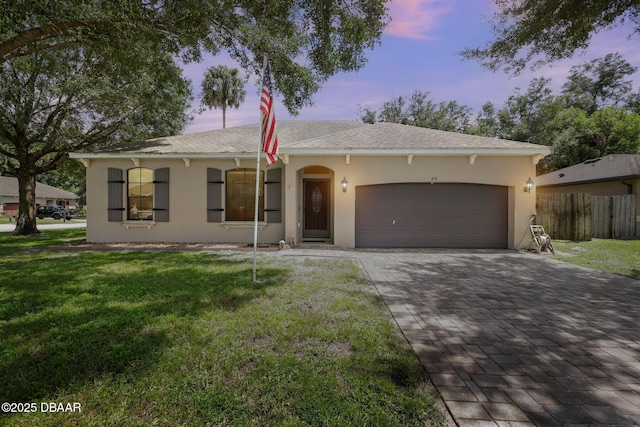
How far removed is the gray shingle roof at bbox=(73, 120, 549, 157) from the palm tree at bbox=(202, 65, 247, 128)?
1179 cm

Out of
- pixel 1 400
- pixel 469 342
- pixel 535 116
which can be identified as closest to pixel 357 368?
pixel 469 342

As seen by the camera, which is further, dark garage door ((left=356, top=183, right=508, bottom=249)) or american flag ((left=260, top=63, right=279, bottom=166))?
dark garage door ((left=356, top=183, right=508, bottom=249))

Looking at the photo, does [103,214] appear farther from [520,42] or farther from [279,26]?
[520,42]

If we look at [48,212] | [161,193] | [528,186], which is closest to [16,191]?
[48,212]

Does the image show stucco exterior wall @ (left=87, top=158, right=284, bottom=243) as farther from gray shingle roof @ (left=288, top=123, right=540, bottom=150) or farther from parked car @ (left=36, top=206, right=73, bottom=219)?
parked car @ (left=36, top=206, right=73, bottom=219)

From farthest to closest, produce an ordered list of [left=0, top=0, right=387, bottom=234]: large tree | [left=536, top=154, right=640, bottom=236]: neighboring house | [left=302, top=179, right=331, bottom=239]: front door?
[left=536, top=154, right=640, bottom=236]: neighboring house, [left=302, top=179, right=331, bottom=239]: front door, [left=0, top=0, right=387, bottom=234]: large tree

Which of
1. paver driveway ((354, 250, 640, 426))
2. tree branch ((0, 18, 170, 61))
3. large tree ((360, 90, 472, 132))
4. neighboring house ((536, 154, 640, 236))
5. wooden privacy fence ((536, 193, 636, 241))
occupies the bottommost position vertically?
paver driveway ((354, 250, 640, 426))

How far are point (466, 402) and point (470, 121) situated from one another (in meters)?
30.2

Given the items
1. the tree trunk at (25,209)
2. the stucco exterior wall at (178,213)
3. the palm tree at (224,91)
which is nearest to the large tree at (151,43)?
the tree trunk at (25,209)

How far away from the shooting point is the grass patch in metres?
6.30

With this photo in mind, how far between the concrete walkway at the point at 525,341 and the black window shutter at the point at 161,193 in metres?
7.50

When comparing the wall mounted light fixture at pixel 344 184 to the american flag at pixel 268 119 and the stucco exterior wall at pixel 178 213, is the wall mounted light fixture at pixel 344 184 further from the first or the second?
the american flag at pixel 268 119

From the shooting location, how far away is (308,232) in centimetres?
1015

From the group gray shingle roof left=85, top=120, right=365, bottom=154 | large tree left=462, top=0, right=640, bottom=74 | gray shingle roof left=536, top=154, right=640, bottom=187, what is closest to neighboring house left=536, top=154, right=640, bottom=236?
gray shingle roof left=536, top=154, right=640, bottom=187
